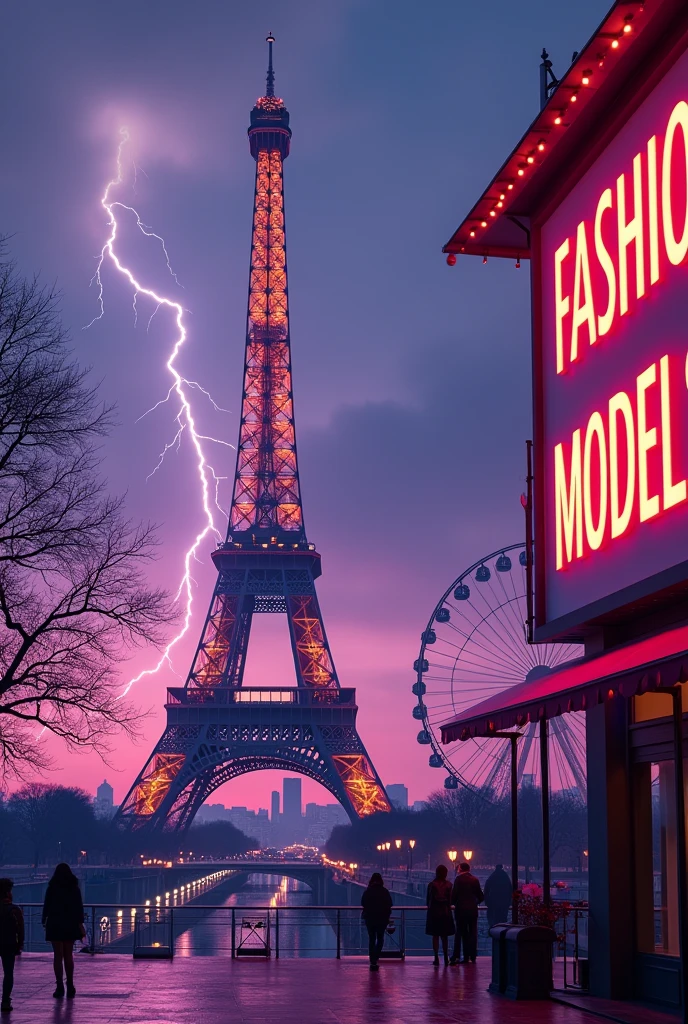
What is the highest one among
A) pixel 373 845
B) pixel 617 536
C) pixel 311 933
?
pixel 617 536

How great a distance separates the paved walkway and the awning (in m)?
3.77

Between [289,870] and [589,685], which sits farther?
[289,870]

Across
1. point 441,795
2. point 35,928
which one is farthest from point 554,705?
point 441,795

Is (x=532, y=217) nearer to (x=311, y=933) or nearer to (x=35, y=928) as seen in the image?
(x=35, y=928)

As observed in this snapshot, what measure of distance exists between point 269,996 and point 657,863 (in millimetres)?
6001

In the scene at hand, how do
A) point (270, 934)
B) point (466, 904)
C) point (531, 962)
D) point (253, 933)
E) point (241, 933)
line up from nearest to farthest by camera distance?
point (531, 962) → point (466, 904) → point (241, 933) → point (253, 933) → point (270, 934)

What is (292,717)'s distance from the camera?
297 feet

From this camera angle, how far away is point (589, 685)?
46.3ft

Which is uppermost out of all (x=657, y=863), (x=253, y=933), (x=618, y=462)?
(x=618, y=462)

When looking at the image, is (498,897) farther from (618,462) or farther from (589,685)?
(589,685)

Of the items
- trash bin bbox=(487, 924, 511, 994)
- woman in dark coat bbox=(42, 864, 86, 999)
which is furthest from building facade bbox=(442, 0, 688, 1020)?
woman in dark coat bbox=(42, 864, 86, 999)

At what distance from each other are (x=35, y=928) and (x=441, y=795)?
74268 millimetres

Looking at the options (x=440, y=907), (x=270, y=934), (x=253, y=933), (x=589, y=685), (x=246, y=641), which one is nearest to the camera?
(x=589, y=685)

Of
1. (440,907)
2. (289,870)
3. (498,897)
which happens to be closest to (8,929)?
(440,907)
